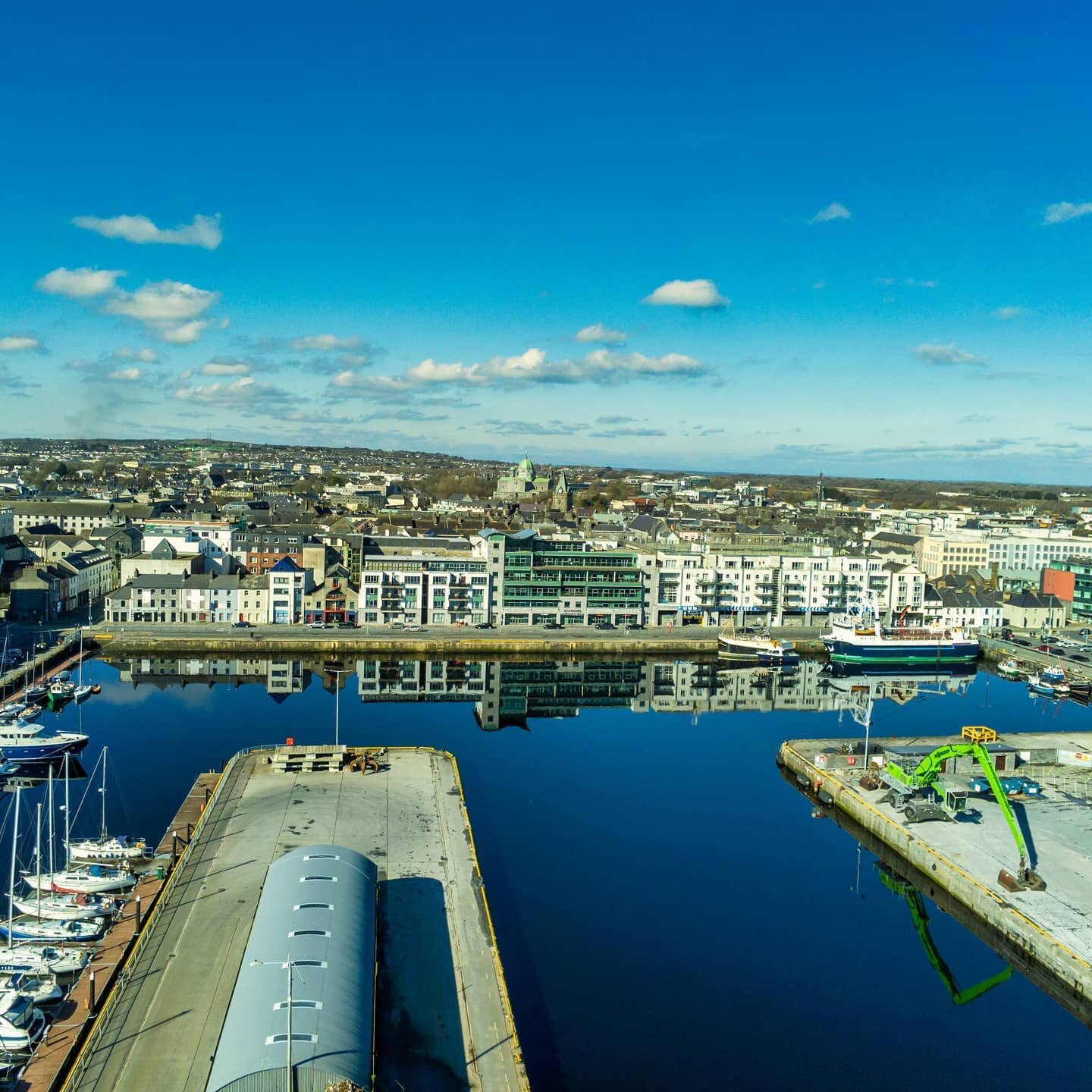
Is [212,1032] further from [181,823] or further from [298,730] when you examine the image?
[298,730]

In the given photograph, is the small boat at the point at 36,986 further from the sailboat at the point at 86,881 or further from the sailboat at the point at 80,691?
the sailboat at the point at 80,691

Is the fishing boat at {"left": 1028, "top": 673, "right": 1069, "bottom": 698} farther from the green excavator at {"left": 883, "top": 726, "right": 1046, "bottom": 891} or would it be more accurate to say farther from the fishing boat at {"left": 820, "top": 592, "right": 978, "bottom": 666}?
the green excavator at {"left": 883, "top": 726, "right": 1046, "bottom": 891}

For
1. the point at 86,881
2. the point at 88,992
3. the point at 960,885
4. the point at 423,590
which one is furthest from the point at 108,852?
the point at 423,590

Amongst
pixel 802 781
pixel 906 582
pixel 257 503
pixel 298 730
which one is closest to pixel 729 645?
pixel 906 582

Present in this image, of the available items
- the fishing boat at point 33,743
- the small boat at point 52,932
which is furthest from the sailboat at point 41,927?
the fishing boat at point 33,743

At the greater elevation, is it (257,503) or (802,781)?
(257,503)

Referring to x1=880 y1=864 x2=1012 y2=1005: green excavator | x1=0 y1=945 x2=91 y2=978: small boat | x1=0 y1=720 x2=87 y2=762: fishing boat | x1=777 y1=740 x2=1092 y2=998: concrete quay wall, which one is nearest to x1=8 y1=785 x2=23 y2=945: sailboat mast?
x1=0 y1=945 x2=91 y2=978: small boat
